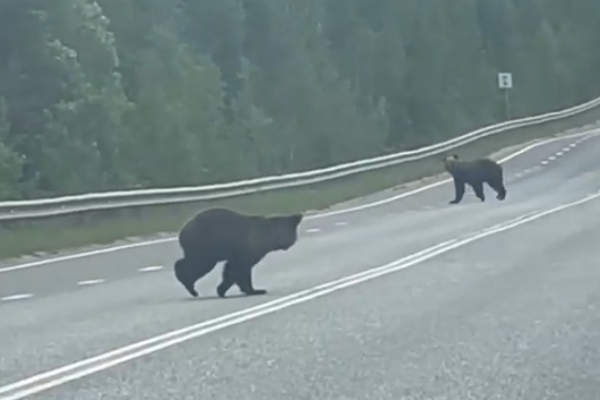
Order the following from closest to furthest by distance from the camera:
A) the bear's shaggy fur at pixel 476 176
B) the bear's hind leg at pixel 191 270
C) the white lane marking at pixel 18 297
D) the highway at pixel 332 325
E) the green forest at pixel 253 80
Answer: the highway at pixel 332 325, the bear's hind leg at pixel 191 270, the white lane marking at pixel 18 297, the bear's shaggy fur at pixel 476 176, the green forest at pixel 253 80

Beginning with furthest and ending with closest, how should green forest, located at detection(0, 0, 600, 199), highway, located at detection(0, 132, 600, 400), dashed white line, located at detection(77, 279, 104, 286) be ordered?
green forest, located at detection(0, 0, 600, 199)
dashed white line, located at detection(77, 279, 104, 286)
highway, located at detection(0, 132, 600, 400)

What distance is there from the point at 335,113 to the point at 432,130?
9.02 m

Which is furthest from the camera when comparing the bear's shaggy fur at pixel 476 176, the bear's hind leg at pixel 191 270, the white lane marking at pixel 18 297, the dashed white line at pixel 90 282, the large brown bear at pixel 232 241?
the bear's shaggy fur at pixel 476 176

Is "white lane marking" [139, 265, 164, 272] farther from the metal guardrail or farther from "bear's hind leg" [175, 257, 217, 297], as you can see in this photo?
"bear's hind leg" [175, 257, 217, 297]

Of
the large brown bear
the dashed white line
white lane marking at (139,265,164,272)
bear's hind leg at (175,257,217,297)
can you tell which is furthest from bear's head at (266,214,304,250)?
white lane marking at (139,265,164,272)

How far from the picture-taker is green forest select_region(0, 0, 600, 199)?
6425cm

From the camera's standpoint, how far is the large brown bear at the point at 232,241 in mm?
15758

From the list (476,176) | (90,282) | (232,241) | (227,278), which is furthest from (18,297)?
(476,176)

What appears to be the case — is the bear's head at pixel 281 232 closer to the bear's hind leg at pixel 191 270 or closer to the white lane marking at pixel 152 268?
the bear's hind leg at pixel 191 270

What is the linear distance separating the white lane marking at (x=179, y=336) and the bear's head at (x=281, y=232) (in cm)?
47

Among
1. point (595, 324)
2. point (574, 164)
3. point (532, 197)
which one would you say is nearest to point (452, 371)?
point (595, 324)

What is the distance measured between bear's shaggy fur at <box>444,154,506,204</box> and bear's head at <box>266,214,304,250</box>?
16.6 meters

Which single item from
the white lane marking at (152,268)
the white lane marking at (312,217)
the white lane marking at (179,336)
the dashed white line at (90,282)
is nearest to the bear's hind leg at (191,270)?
the white lane marking at (179,336)

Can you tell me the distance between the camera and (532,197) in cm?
3469
